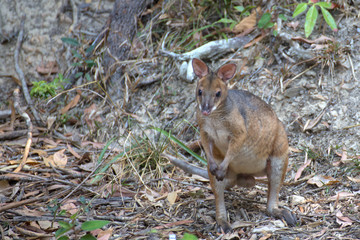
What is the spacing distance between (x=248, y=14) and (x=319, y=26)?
0.88 meters

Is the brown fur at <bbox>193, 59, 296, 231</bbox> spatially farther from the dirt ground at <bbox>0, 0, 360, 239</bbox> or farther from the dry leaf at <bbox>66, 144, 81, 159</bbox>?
the dry leaf at <bbox>66, 144, 81, 159</bbox>

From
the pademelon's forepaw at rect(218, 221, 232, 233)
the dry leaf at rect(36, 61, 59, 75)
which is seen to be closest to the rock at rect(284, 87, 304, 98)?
the pademelon's forepaw at rect(218, 221, 232, 233)

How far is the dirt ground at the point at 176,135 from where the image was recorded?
3.74 meters

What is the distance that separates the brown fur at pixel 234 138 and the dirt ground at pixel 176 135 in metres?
0.27

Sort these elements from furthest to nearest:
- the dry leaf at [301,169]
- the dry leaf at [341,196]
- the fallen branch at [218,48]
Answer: the fallen branch at [218,48] < the dry leaf at [301,169] < the dry leaf at [341,196]

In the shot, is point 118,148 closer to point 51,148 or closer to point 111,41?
point 51,148

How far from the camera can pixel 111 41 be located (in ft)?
19.8

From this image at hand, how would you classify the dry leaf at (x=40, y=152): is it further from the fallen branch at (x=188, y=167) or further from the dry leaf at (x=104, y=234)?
the dry leaf at (x=104, y=234)

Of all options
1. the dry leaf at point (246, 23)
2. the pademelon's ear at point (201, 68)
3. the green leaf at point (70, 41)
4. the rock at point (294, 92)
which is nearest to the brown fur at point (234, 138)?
the pademelon's ear at point (201, 68)

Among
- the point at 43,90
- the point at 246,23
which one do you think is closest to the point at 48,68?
the point at 43,90

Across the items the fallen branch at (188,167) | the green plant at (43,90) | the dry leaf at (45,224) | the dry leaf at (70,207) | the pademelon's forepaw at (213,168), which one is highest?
the pademelon's forepaw at (213,168)

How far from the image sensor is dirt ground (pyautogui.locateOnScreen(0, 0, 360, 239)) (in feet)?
12.3

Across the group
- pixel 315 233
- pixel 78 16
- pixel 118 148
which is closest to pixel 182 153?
pixel 118 148

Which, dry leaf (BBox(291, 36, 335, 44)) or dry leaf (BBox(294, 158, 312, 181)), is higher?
dry leaf (BBox(291, 36, 335, 44))
